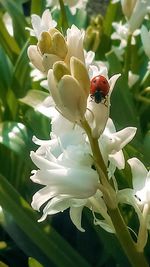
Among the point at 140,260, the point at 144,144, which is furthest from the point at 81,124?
the point at 144,144

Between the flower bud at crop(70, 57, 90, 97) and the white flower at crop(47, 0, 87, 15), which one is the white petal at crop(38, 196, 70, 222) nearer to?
the flower bud at crop(70, 57, 90, 97)

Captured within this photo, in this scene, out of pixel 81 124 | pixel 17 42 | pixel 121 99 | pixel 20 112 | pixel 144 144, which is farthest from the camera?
pixel 17 42

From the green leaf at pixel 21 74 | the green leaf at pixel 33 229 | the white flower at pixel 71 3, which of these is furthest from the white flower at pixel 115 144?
the white flower at pixel 71 3

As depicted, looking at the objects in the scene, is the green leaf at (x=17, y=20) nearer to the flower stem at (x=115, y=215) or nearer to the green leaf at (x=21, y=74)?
the green leaf at (x=21, y=74)

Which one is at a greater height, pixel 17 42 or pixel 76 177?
pixel 76 177

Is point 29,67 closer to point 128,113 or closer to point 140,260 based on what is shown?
point 128,113

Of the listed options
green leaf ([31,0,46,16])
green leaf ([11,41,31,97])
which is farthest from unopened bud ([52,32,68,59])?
green leaf ([31,0,46,16])

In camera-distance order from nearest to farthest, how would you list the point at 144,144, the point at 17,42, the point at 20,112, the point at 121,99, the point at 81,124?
the point at 81,124
the point at 144,144
the point at 121,99
the point at 20,112
the point at 17,42

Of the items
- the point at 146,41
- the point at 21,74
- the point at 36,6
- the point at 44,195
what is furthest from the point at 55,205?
the point at 36,6
